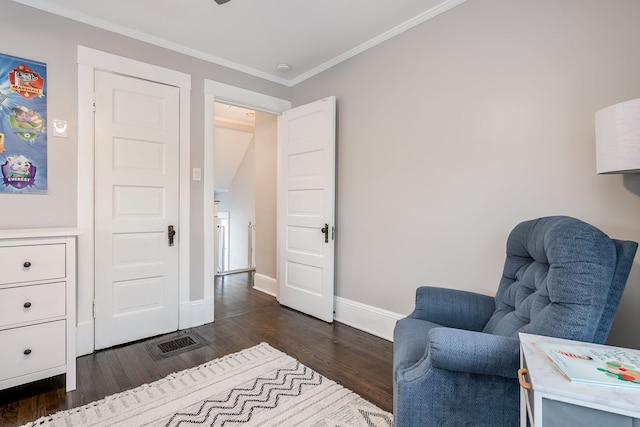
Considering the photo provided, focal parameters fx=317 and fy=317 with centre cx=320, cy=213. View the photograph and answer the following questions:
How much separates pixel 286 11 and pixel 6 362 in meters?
2.79

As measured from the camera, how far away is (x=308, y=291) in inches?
127

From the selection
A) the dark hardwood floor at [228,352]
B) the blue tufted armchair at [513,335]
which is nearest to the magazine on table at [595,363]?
the blue tufted armchair at [513,335]

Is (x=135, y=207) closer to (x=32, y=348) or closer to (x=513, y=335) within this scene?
(x=32, y=348)

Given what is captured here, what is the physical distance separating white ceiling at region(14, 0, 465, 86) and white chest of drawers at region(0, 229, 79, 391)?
167 centimetres

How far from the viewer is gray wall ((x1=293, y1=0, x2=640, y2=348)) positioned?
164cm

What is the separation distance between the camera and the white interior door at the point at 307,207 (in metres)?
3.02

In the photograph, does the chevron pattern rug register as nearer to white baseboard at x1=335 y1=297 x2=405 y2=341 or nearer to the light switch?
white baseboard at x1=335 y1=297 x2=405 y2=341

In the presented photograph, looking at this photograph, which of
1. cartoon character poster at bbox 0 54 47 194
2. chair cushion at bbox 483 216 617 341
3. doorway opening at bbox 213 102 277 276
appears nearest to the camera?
chair cushion at bbox 483 216 617 341

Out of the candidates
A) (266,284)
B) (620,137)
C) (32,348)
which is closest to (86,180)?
(32,348)

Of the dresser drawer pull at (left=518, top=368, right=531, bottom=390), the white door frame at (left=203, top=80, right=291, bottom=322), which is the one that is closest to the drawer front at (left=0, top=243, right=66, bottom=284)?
the white door frame at (left=203, top=80, right=291, bottom=322)

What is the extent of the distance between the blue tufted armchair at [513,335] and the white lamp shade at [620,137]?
29cm

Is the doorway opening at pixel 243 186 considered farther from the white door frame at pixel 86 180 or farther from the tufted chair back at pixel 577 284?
the tufted chair back at pixel 577 284

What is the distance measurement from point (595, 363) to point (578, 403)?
191mm

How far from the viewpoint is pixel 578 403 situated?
2.37ft
